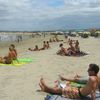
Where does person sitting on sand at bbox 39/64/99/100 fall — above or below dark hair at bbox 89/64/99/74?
below

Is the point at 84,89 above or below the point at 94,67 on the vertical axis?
below

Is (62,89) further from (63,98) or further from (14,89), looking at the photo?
(14,89)

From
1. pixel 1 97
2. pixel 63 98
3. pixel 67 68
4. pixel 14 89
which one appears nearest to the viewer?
pixel 63 98

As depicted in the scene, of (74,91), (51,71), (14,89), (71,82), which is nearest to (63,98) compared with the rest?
(74,91)

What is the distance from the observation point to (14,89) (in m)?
9.46

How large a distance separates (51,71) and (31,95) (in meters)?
4.28

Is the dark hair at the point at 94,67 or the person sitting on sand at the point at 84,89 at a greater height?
the dark hair at the point at 94,67

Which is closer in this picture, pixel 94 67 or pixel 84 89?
pixel 94 67

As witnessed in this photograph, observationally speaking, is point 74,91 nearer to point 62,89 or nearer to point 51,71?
point 62,89

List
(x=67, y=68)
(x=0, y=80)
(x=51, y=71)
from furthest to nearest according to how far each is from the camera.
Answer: (x=67, y=68)
(x=51, y=71)
(x=0, y=80)

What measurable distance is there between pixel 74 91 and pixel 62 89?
36 centimetres

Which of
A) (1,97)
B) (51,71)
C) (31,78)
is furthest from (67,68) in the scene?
(1,97)

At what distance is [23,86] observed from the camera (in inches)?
388

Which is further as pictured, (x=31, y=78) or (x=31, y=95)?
(x=31, y=78)
